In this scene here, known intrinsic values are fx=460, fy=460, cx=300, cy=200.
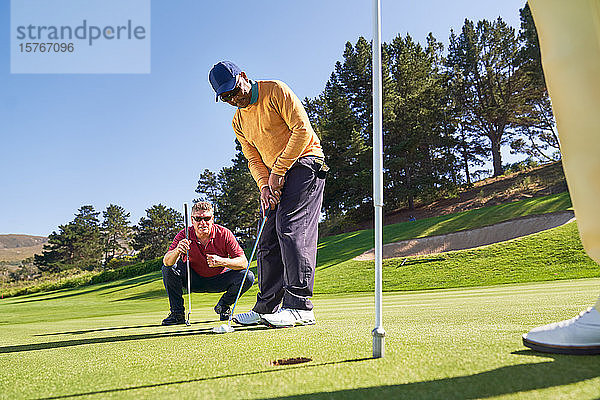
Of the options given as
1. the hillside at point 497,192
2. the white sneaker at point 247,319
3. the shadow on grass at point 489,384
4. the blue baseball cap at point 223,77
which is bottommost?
the white sneaker at point 247,319

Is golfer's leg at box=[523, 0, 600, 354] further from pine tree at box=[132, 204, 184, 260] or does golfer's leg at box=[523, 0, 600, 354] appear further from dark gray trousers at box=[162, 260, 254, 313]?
pine tree at box=[132, 204, 184, 260]

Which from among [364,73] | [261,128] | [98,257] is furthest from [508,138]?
[98,257]

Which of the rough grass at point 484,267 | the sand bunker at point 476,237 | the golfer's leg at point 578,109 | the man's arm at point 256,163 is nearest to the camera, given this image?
the golfer's leg at point 578,109

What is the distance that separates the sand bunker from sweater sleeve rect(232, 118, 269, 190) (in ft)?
44.4

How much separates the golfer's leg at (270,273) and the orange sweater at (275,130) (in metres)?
0.36

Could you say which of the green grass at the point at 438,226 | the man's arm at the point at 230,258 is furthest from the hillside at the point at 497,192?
the man's arm at the point at 230,258

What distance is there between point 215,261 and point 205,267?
0.43 m

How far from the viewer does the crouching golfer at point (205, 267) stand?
12.7 ft

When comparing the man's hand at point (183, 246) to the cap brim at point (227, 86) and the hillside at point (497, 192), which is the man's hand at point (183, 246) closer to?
the cap brim at point (227, 86)

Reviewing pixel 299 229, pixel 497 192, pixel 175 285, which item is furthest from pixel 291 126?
pixel 497 192

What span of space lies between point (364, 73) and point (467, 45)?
22.7 ft

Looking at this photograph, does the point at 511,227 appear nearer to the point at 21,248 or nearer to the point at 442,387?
the point at 442,387

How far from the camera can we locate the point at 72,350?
7.66ft

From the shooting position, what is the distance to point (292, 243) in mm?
2836
